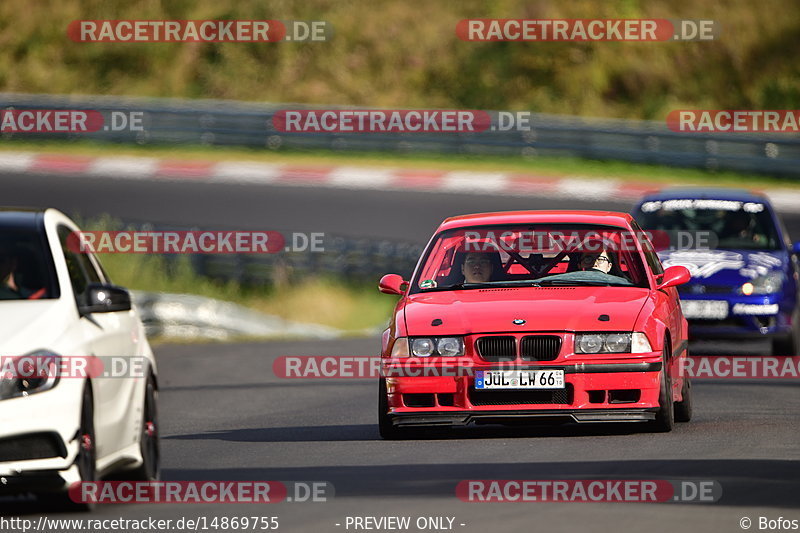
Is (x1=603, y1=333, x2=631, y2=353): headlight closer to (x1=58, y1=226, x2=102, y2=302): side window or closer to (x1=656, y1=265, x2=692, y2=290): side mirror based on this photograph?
(x1=656, y1=265, x2=692, y2=290): side mirror

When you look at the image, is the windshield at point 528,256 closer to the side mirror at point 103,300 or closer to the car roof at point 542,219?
the car roof at point 542,219

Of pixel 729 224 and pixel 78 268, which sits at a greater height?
pixel 729 224

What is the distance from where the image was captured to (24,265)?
8586mm

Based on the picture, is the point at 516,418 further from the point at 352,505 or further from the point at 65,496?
the point at 65,496

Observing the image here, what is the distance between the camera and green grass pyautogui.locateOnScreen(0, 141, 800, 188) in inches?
1307

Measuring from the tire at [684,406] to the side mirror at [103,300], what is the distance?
183 inches

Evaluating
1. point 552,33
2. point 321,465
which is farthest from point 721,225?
point 552,33

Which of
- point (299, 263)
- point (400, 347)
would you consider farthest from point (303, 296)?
point (400, 347)

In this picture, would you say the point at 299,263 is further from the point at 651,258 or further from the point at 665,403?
the point at 665,403

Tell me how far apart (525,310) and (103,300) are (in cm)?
330

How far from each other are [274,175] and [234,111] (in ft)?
10.5

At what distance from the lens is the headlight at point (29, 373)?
7621mm

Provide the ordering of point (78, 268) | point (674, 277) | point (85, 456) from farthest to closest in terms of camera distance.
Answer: point (674, 277) < point (78, 268) < point (85, 456)

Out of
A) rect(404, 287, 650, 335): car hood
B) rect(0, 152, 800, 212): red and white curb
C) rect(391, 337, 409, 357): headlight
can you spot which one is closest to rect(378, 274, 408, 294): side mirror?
rect(404, 287, 650, 335): car hood
